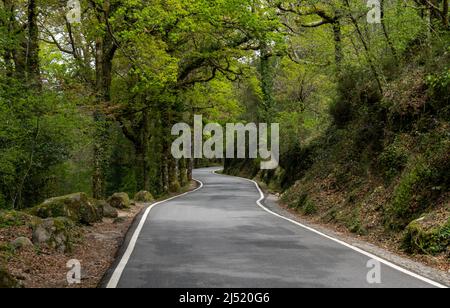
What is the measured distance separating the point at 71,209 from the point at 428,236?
971 cm

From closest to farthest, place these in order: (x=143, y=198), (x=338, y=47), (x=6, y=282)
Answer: (x=6, y=282)
(x=338, y=47)
(x=143, y=198)

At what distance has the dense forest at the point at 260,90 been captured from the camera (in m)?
13.7

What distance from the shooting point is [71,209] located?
1347cm

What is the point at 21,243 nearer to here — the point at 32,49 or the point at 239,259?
the point at 239,259

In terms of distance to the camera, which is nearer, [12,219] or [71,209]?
[12,219]

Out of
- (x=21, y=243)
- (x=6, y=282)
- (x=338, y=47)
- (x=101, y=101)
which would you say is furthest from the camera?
(x=101, y=101)

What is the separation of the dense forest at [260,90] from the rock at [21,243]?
5984mm

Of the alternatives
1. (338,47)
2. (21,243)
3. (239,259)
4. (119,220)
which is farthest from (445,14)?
(21,243)

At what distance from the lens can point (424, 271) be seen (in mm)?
7973

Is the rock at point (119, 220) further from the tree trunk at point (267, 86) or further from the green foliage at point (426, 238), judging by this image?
the tree trunk at point (267, 86)

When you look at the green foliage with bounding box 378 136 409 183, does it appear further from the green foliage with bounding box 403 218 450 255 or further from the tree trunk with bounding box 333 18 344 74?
the tree trunk with bounding box 333 18 344 74

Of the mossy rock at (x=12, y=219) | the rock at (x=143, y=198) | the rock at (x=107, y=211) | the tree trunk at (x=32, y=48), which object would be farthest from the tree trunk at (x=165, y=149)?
the mossy rock at (x=12, y=219)

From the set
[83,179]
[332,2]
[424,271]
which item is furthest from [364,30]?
[83,179]
